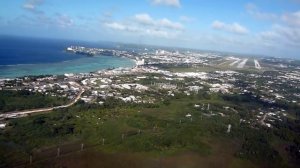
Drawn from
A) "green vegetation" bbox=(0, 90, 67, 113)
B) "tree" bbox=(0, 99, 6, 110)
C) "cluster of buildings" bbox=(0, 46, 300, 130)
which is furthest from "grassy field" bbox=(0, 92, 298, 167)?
"cluster of buildings" bbox=(0, 46, 300, 130)

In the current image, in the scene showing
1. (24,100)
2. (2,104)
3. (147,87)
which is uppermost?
(2,104)

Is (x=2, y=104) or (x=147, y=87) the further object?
(x=147, y=87)

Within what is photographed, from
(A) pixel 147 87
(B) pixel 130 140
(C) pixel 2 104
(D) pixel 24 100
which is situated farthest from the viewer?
(A) pixel 147 87

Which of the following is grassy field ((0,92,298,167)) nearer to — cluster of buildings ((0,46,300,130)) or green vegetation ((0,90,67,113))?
green vegetation ((0,90,67,113))

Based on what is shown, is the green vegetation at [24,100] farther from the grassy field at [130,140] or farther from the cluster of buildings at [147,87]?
the grassy field at [130,140]

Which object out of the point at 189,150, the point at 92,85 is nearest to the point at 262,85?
the point at 92,85

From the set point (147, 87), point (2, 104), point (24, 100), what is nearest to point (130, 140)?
point (2, 104)

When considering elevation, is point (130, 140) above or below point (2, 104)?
below

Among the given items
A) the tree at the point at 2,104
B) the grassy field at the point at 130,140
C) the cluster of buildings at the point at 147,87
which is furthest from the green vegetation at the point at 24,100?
the grassy field at the point at 130,140

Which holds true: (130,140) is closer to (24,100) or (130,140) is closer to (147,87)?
(24,100)
